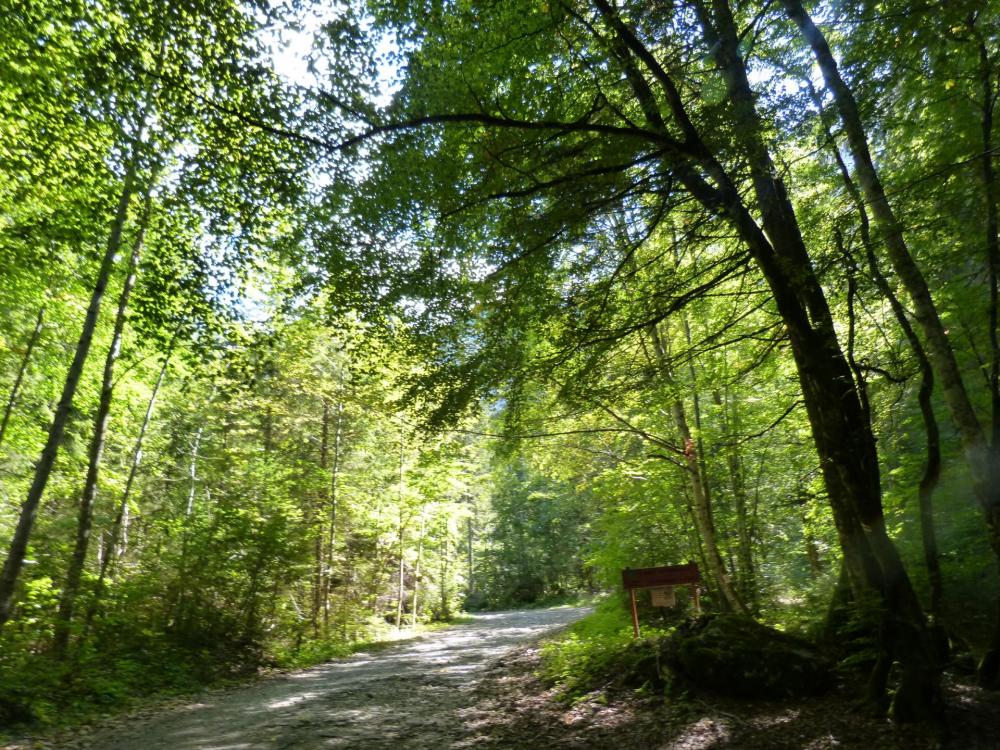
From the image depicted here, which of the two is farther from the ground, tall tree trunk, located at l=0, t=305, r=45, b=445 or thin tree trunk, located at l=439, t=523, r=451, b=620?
tall tree trunk, located at l=0, t=305, r=45, b=445

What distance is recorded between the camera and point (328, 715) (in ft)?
22.2

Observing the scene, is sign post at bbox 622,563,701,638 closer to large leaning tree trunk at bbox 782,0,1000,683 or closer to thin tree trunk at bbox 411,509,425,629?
large leaning tree trunk at bbox 782,0,1000,683

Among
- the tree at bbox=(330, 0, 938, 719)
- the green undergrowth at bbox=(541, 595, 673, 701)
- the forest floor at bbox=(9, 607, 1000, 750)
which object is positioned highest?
the tree at bbox=(330, 0, 938, 719)

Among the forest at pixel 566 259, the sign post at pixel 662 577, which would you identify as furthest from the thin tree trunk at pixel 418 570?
the sign post at pixel 662 577

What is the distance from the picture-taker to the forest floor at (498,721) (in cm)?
434

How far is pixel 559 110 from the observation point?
18.5ft

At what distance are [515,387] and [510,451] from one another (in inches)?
76.4

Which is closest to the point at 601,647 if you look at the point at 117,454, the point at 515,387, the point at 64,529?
the point at 515,387

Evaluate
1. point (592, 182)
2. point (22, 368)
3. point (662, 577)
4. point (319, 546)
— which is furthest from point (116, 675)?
point (592, 182)

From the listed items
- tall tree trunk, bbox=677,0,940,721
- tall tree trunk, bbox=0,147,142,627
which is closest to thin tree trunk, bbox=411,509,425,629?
tall tree trunk, bbox=0,147,142,627

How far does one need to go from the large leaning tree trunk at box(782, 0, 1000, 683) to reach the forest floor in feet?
4.35

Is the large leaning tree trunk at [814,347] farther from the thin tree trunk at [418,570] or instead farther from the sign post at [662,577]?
the thin tree trunk at [418,570]

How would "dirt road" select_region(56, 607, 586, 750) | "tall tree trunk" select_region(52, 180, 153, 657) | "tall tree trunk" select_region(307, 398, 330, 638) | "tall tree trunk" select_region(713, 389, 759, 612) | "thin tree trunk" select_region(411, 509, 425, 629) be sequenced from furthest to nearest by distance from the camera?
"thin tree trunk" select_region(411, 509, 425, 629)
"tall tree trunk" select_region(307, 398, 330, 638)
"tall tree trunk" select_region(713, 389, 759, 612)
"tall tree trunk" select_region(52, 180, 153, 657)
"dirt road" select_region(56, 607, 586, 750)

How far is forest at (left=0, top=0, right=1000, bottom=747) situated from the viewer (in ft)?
15.5
